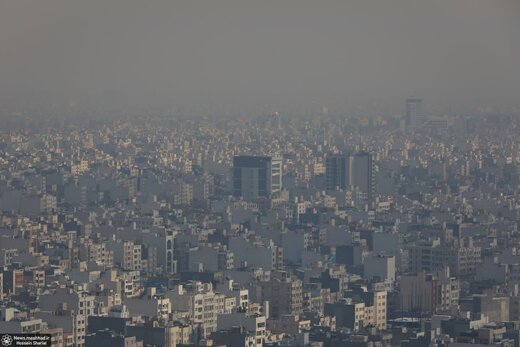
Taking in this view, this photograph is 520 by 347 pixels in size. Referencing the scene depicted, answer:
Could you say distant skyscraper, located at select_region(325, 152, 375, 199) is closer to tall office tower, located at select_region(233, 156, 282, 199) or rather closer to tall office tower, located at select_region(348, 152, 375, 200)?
tall office tower, located at select_region(348, 152, 375, 200)

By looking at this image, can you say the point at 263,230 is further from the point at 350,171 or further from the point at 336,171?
the point at 336,171

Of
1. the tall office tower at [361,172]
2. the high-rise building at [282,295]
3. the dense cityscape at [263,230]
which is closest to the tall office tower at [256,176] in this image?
the dense cityscape at [263,230]

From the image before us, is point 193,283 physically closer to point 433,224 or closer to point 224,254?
point 224,254

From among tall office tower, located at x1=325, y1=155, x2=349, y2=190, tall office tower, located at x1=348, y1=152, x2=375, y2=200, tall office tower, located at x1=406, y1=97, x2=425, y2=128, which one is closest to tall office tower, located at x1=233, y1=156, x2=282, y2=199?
tall office tower, located at x1=325, y1=155, x2=349, y2=190

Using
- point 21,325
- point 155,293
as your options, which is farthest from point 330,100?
point 21,325

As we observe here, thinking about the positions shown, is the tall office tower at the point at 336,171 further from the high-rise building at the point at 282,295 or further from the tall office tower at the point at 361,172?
the high-rise building at the point at 282,295

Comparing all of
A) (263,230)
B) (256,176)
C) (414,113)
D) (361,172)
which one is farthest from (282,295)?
(414,113)
